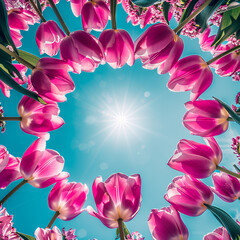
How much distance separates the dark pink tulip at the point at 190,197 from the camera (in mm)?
856

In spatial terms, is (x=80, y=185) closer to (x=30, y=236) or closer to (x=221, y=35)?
(x=30, y=236)

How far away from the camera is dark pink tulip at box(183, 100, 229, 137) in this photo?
2.88 ft

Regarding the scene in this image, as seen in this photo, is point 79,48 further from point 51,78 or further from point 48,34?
point 48,34

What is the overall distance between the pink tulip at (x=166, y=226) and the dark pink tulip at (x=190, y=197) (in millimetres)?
58

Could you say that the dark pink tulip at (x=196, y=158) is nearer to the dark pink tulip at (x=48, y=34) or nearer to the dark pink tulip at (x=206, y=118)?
the dark pink tulip at (x=206, y=118)

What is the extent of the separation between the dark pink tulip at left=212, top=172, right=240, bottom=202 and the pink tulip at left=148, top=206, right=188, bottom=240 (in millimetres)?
248

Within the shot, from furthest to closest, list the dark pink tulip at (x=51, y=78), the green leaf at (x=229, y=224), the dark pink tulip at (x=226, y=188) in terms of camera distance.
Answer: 1. the dark pink tulip at (x=226, y=188)
2. the dark pink tulip at (x=51, y=78)
3. the green leaf at (x=229, y=224)

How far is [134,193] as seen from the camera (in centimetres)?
82

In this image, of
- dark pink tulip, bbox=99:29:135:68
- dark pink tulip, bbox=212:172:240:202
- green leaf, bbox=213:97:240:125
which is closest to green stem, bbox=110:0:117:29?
dark pink tulip, bbox=99:29:135:68

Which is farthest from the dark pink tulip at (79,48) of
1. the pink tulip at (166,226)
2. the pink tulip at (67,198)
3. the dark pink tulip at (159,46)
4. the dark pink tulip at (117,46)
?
the pink tulip at (166,226)

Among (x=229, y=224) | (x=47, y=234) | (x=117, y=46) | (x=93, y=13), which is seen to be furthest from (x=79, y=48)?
(x=229, y=224)

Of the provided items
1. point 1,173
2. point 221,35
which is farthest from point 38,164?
point 221,35

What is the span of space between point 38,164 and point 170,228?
54cm

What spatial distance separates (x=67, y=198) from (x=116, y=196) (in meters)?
0.25
